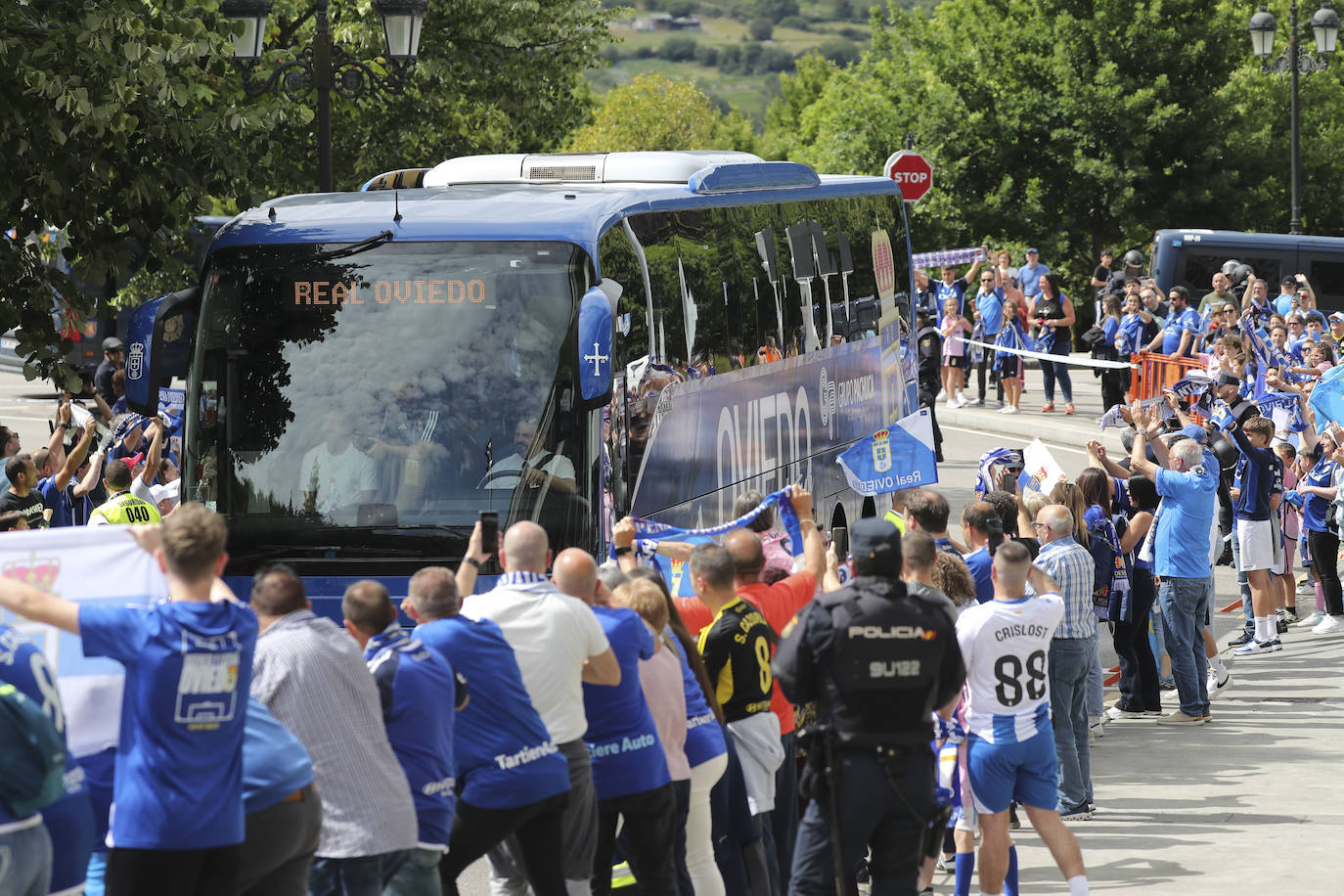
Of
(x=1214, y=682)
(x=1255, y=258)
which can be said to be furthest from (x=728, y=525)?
(x=1255, y=258)

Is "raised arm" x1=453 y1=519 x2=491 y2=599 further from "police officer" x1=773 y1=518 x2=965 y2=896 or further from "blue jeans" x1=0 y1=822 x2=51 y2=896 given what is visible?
"blue jeans" x1=0 y1=822 x2=51 y2=896

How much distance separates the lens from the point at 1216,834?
10.3 meters

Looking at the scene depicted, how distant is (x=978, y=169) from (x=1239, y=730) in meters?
33.2

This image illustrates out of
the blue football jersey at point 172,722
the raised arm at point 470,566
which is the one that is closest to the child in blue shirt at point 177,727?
the blue football jersey at point 172,722

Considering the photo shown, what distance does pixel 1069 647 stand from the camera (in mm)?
10305

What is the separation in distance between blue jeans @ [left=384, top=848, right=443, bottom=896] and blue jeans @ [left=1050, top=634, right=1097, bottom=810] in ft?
15.9

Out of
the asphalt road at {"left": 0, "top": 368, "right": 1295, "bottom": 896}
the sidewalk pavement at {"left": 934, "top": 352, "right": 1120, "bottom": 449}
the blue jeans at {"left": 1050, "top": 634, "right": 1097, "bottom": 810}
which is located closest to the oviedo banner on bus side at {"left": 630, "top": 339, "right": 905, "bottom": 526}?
the blue jeans at {"left": 1050, "top": 634, "right": 1097, "bottom": 810}

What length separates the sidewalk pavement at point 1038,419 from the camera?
84.1 feet

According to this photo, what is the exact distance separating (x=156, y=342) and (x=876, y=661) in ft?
18.6

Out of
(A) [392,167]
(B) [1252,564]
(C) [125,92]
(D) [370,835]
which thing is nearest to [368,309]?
(C) [125,92]

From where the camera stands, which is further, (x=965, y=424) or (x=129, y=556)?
(x=965, y=424)

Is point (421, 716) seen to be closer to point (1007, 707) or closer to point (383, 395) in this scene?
point (1007, 707)

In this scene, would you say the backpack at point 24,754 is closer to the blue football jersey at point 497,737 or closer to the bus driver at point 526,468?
the blue football jersey at point 497,737

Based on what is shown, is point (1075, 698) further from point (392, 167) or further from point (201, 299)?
point (392, 167)
